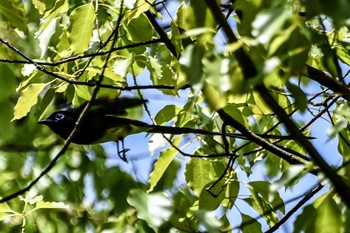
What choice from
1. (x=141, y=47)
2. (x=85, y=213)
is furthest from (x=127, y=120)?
(x=85, y=213)

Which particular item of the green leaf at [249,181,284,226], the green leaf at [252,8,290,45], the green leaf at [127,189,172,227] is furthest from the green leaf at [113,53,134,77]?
the green leaf at [252,8,290,45]

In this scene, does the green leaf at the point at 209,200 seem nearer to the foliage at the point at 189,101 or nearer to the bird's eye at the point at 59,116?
the foliage at the point at 189,101

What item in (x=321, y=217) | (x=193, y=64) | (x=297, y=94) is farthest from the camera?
(x=321, y=217)

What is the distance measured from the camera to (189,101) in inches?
79.3

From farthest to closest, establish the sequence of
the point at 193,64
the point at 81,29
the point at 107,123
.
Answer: the point at 107,123 → the point at 81,29 → the point at 193,64

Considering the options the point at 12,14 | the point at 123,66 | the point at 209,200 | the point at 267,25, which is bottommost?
the point at 209,200

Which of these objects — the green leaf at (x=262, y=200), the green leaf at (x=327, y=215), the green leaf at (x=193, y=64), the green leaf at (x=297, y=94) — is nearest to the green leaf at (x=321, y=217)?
the green leaf at (x=327, y=215)

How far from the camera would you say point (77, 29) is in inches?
87.4

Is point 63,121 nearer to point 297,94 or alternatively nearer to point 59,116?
point 59,116

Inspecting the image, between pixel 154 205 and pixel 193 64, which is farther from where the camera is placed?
pixel 154 205

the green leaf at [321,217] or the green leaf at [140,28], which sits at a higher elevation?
the green leaf at [140,28]

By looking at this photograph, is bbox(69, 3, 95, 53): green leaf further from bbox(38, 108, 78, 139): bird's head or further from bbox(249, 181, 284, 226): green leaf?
bbox(249, 181, 284, 226): green leaf

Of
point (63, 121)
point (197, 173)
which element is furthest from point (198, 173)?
point (63, 121)

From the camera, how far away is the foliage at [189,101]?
1285 millimetres
